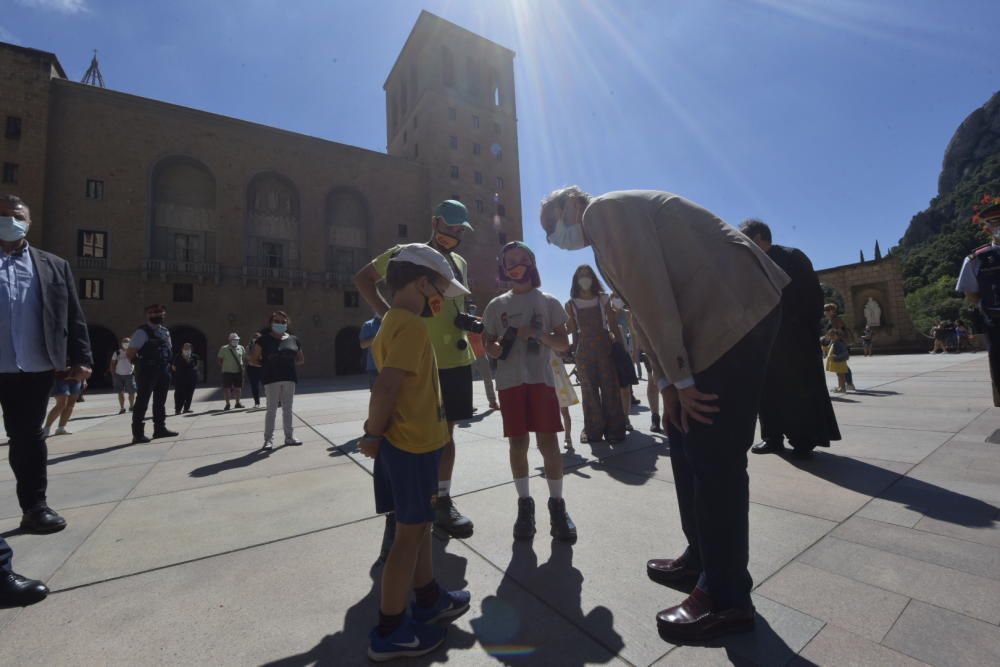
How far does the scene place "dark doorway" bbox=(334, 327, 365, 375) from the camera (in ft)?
93.6

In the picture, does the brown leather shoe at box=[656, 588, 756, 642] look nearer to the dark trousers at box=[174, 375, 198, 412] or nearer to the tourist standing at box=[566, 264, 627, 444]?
the tourist standing at box=[566, 264, 627, 444]

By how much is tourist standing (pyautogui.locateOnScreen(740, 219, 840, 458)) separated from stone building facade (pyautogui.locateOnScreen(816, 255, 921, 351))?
29547 mm

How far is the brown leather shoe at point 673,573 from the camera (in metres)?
1.79

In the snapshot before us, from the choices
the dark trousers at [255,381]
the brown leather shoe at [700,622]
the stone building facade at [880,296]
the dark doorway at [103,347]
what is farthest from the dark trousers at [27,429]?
the stone building facade at [880,296]

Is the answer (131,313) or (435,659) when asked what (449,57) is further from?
(435,659)

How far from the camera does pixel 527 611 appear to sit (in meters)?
1.63

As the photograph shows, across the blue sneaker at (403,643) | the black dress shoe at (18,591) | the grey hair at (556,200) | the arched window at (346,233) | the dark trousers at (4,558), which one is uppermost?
the arched window at (346,233)

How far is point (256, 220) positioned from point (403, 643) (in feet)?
99.9

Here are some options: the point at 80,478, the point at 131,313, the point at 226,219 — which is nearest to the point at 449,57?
the point at 226,219

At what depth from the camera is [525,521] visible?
232 centimetres

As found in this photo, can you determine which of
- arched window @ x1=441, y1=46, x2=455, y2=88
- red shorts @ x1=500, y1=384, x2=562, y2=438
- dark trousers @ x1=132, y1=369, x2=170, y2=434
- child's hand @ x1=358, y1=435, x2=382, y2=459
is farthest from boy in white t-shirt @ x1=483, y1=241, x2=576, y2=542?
arched window @ x1=441, y1=46, x2=455, y2=88

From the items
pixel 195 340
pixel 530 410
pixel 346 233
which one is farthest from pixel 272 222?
pixel 530 410

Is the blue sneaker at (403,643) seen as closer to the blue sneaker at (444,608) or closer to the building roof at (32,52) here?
the blue sneaker at (444,608)

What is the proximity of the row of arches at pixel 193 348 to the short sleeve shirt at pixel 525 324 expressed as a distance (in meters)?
17.3
